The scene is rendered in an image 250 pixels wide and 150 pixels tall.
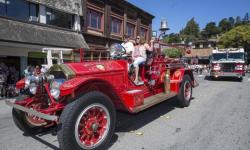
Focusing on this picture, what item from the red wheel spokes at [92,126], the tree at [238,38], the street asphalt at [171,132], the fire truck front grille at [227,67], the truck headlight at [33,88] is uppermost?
the tree at [238,38]

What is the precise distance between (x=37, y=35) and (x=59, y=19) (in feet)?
11.0

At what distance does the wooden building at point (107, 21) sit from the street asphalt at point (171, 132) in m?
11.7

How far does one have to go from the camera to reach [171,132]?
5090 mm

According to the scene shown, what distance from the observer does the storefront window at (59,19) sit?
1634 centimetres

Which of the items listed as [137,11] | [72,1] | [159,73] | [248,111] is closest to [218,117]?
[248,111]

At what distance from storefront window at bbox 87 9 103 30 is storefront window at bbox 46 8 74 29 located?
198 cm

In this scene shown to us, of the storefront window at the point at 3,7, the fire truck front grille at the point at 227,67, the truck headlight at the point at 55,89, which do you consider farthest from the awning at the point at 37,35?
the fire truck front grille at the point at 227,67

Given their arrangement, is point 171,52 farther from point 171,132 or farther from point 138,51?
point 171,132

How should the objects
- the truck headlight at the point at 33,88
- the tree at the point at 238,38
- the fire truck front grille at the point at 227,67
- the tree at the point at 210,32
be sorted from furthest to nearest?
the tree at the point at 210,32 → the tree at the point at 238,38 → the fire truck front grille at the point at 227,67 → the truck headlight at the point at 33,88

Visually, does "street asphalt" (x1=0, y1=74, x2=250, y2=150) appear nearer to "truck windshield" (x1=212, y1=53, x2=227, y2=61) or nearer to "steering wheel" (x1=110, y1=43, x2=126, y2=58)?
"steering wheel" (x1=110, y1=43, x2=126, y2=58)

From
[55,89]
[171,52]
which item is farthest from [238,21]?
[55,89]

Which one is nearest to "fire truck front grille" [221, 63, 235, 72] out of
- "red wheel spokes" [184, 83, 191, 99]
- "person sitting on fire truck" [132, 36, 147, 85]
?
"red wheel spokes" [184, 83, 191, 99]

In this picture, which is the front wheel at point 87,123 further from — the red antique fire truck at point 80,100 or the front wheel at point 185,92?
the front wheel at point 185,92

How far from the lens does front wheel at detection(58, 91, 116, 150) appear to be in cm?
344
